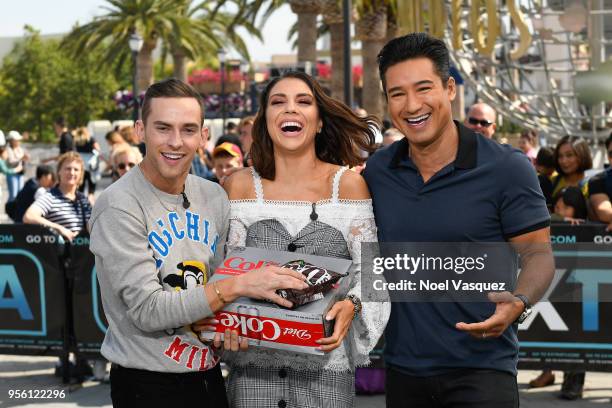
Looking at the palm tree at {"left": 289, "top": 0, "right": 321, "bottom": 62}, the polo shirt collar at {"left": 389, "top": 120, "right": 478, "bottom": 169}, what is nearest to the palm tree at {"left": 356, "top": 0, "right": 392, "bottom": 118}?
the palm tree at {"left": 289, "top": 0, "right": 321, "bottom": 62}

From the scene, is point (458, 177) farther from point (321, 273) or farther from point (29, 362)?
point (29, 362)

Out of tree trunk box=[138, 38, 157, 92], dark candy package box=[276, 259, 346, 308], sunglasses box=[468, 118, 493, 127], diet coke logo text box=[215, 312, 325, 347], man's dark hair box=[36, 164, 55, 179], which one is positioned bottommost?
diet coke logo text box=[215, 312, 325, 347]

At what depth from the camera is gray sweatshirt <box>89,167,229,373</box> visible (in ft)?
10.1

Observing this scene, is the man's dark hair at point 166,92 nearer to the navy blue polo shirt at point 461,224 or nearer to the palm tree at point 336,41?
the navy blue polo shirt at point 461,224

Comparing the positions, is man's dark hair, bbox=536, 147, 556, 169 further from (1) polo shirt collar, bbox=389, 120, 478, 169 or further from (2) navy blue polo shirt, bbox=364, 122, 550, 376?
(2) navy blue polo shirt, bbox=364, 122, 550, 376

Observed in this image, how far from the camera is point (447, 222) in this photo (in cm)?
316

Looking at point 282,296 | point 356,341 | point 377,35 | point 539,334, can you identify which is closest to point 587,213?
point 539,334

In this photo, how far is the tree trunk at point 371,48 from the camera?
23.9 meters

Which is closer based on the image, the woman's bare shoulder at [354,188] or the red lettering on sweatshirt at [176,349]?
the red lettering on sweatshirt at [176,349]

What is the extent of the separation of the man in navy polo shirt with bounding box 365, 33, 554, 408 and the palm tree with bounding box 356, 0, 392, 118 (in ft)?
66.8

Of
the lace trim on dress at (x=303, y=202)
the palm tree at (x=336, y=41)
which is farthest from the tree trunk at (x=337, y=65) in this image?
the lace trim on dress at (x=303, y=202)

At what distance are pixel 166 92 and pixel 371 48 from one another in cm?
2163

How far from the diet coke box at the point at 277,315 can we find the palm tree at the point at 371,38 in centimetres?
2056

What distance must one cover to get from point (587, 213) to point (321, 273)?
487cm
